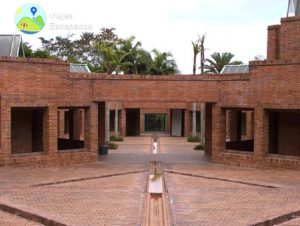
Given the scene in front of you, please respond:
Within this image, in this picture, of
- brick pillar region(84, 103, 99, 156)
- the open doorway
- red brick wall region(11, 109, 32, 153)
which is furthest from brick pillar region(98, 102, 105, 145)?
the open doorway

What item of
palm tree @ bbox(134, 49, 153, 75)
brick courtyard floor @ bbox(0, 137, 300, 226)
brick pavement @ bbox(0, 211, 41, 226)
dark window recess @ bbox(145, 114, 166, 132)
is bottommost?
brick pavement @ bbox(0, 211, 41, 226)

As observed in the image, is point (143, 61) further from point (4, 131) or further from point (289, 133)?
point (4, 131)

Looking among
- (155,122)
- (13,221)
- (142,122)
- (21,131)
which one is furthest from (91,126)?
(155,122)

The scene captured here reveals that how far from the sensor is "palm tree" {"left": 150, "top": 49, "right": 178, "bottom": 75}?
1553 inches

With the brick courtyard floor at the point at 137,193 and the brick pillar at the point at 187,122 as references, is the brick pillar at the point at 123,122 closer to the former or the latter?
the brick pillar at the point at 187,122

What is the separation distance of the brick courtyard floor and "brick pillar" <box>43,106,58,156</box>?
87cm

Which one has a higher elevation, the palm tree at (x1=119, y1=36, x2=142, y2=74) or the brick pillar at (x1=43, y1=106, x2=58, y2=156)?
the palm tree at (x1=119, y1=36, x2=142, y2=74)

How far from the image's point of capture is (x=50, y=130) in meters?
17.6

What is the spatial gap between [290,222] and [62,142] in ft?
49.2

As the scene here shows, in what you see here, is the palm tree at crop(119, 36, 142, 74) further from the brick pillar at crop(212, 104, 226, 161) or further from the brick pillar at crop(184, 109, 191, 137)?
the brick pillar at crop(212, 104, 226, 161)

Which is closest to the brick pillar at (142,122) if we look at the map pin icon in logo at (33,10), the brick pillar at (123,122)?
the brick pillar at (123,122)

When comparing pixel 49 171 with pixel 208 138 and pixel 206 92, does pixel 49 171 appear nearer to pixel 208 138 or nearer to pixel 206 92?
pixel 206 92

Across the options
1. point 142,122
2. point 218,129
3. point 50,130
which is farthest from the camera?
point 142,122

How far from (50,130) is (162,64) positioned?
23.2 meters
